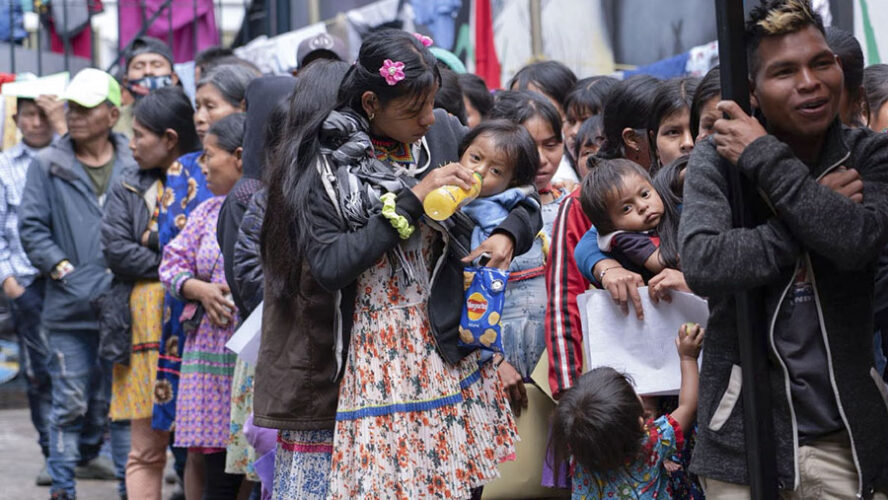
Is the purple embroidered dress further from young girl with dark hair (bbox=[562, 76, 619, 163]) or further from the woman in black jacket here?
young girl with dark hair (bbox=[562, 76, 619, 163])

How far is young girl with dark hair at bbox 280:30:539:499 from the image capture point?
3309mm

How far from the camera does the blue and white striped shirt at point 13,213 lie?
7.63m

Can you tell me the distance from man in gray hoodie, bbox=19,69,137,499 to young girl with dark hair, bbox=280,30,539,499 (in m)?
3.81

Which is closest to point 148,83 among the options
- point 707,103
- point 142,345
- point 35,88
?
point 35,88

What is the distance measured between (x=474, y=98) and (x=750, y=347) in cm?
302

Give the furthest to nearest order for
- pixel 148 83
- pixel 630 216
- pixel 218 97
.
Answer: pixel 148 83, pixel 218 97, pixel 630 216

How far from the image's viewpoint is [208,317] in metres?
5.32

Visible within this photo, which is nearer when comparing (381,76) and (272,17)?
(381,76)

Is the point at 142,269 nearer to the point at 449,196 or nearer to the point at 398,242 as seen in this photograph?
the point at 398,242

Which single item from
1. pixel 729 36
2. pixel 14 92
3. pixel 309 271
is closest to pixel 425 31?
pixel 14 92

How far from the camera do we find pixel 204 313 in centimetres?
536

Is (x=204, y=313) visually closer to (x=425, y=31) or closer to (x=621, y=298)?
(x=621, y=298)

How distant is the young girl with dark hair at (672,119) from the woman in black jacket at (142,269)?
8.64 ft

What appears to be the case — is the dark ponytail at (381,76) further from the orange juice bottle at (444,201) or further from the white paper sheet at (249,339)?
the white paper sheet at (249,339)
